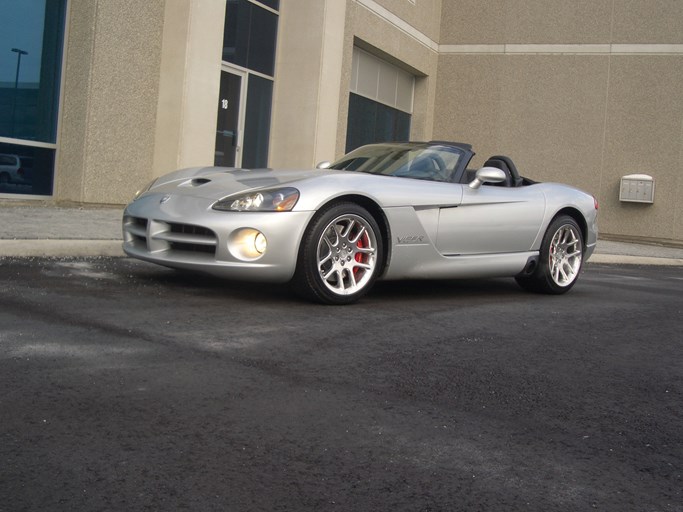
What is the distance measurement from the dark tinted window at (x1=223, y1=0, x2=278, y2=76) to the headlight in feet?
30.5

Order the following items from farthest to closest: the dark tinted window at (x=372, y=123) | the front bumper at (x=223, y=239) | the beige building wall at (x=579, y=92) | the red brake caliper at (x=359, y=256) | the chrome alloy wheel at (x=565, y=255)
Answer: the beige building wall at (x=579, y=92), the dark tinted window at (x=372, y=123), the chrome alloy wheel at (x=565, y=255), the red brake caliper at (x=359, y=256), the front bumper at (x=223, y=239)

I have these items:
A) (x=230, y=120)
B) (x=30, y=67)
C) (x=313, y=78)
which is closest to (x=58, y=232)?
(x=30, y=67)

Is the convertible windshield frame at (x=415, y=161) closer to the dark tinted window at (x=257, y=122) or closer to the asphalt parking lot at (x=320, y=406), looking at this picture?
the asphalt parking lot at (x=320, y=406)

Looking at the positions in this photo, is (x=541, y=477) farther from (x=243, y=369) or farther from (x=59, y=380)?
(x=59, y=380)

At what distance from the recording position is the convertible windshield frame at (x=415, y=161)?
6.71m

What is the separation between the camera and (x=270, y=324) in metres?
4.97

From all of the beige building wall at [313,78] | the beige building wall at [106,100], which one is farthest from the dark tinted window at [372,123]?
the beige building wall at [106,100]

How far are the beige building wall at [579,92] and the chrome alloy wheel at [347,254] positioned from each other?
1549 cm

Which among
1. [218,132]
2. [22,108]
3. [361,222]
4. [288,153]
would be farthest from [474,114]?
[361,222]

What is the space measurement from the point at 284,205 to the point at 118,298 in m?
1.16

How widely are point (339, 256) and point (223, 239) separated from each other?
2.59ft

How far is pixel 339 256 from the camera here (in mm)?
5863

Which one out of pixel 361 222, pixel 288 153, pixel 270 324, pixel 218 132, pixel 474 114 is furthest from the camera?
pixel 474 114

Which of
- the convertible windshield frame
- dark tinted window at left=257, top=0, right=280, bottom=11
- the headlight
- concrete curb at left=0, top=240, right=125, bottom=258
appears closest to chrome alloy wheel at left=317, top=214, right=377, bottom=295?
the headlight
